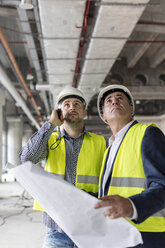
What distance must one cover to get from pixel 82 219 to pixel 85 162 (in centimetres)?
84

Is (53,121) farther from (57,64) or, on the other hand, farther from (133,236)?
(57,64)

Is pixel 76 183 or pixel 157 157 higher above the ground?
pixel 157 157

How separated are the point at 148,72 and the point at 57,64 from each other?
5.64 meters

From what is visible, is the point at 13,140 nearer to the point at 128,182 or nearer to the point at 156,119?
the point at 156,119

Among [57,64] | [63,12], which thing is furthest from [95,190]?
[57,64]

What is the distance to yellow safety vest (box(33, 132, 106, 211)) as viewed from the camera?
5.78 feet

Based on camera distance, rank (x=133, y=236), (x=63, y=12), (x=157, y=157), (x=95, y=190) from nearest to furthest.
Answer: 1. (x=133, y=236)
2. (x=157, y=157)
3. (x=95, y=190)
4. (x=63, y=12)

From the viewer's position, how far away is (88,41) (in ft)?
18.9

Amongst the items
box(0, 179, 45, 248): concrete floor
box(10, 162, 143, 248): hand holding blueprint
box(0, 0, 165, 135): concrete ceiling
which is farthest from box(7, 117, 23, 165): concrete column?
box(10, 162, 143, 248): hand holding blueprint

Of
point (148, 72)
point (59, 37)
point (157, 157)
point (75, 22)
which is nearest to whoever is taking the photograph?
point (157, 157)

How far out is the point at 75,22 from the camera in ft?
12.9

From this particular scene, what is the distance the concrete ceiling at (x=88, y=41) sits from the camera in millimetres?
3695

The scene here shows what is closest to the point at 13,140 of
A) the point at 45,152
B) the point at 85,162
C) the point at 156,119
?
the point at 156,119

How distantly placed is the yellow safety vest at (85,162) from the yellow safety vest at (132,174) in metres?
0.47
